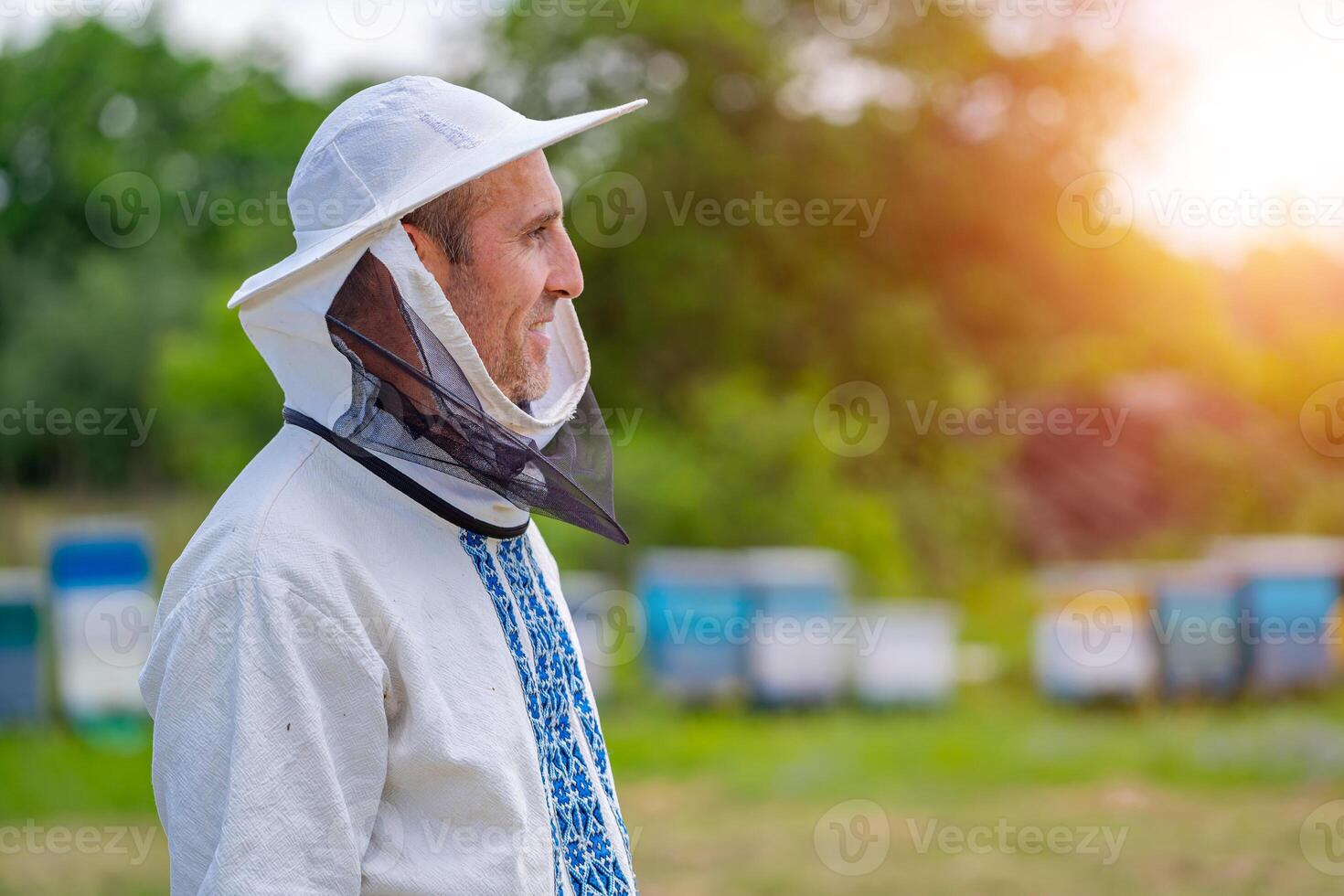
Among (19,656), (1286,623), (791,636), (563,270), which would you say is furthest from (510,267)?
(1286,623)

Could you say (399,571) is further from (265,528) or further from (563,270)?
(563,270)

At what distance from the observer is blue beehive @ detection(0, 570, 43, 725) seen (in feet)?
25.8

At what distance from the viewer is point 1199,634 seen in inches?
342

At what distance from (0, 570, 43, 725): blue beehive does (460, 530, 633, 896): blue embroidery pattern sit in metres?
7.11

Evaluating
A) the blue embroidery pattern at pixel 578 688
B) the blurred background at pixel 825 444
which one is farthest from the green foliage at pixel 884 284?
the blue embroidery pattern at pixel 578 688

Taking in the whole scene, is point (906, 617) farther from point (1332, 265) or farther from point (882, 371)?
point (1332, 265)

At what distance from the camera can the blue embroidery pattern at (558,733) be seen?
169 cm

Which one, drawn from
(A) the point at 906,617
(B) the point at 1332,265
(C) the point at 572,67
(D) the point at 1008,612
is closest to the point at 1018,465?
(D) the point at 1008,612

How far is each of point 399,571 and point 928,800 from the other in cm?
585

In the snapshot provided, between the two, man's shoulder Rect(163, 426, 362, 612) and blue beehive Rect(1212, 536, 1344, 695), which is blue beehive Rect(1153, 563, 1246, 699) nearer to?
blue beehive Rect(1212, 536, 1344, 695)

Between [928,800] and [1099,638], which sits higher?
[1099,638]

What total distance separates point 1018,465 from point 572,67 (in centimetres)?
748

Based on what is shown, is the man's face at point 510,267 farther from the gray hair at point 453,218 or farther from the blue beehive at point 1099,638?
the blue beehive at point 1099,638

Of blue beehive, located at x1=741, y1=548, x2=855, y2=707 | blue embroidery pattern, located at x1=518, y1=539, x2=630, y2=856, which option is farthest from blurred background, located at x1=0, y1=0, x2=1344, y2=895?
blue embroidery pattern, located at x1=518, y1=539, x2=630, y2=856
